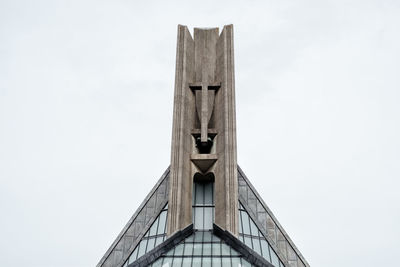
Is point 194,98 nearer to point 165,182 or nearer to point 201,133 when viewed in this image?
point 201,133

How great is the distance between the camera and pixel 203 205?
119 feet

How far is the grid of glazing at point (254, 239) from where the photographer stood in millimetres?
34403

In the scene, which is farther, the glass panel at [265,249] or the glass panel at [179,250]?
the glass panel at [265,249]

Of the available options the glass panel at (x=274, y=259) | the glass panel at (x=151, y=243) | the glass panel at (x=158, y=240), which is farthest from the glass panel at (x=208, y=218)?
the glass panel at (x=274, y=259)

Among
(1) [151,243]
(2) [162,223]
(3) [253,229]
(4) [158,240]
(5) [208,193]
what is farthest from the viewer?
(5) [208,193]

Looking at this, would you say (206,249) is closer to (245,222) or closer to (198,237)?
(198,237)

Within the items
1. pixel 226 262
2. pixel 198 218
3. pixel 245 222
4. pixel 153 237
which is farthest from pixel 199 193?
pixel 226 262

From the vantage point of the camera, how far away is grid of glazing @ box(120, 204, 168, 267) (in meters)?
34.4

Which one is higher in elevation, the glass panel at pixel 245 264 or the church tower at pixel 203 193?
the church tower at pixel 203 193

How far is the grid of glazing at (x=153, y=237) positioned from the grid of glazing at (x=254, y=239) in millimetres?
5134

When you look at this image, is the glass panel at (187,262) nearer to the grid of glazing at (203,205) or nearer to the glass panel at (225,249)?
the glass panel at (225,249)

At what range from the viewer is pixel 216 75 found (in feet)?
129

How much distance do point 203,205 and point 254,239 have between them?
414 cm

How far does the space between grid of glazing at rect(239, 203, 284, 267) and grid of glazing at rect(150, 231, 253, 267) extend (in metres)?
3.54
